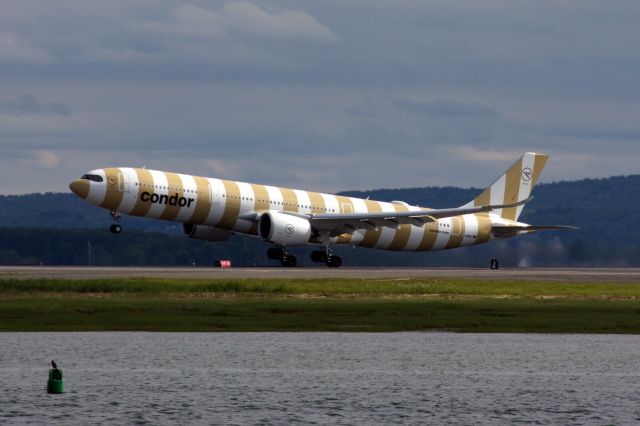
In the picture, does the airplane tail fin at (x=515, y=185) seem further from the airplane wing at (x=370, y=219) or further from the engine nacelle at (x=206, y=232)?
the engine nacelle at (x=206, y=232)

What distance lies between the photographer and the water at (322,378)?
2616 cm

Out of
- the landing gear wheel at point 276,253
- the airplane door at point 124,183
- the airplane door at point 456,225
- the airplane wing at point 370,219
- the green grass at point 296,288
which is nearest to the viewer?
the green grass at point 296,288

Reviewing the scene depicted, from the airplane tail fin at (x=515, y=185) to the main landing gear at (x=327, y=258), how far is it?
15886 millimetres

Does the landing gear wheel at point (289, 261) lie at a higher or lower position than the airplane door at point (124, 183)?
lower

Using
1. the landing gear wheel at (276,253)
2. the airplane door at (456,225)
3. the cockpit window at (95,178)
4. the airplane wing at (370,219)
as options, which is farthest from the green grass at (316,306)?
the airplane door at (456,225)

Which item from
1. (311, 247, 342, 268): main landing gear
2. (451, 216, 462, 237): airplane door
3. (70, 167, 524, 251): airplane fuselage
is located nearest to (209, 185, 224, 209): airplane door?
(70, 167, 524, 251): airplane fuselage

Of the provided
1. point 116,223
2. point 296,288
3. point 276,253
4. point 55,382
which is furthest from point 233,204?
point 55,382

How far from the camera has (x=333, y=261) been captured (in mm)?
94875

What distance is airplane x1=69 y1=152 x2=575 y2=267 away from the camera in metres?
84.9

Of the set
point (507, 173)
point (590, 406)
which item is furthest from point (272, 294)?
point (507, 173)

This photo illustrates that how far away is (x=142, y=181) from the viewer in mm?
84625

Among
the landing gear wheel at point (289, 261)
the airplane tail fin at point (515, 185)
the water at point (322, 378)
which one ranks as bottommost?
the water at point (322, 378)

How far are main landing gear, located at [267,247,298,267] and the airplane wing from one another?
8.38 feet

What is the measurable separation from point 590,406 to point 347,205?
68851 mm
